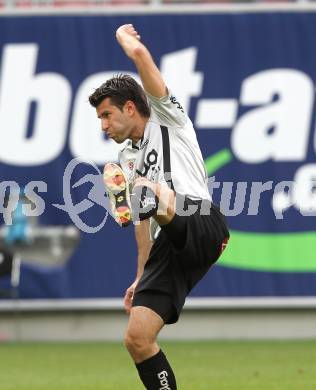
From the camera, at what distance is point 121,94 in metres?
7.06

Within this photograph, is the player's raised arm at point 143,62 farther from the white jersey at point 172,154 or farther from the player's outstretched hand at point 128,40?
the white jersey at point 172,154

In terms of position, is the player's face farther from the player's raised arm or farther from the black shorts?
the black shorts

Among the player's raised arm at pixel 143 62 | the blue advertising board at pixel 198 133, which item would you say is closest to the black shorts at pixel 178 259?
the player's raised arm at pixel 143 62

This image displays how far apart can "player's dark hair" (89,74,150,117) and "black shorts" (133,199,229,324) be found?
65 cm

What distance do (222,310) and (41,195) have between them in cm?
244

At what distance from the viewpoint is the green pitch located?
9.62 metres

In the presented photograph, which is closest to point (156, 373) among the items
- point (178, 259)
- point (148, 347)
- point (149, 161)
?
point (148, 347)

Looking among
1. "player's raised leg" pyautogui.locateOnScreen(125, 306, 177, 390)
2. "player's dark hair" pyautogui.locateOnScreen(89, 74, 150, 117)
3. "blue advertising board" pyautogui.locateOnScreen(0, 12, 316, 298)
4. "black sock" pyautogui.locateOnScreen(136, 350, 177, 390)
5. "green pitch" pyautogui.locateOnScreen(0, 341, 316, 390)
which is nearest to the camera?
"player's raised leg" pyautogui.locateOnScreen(125, 306, 177, 390)

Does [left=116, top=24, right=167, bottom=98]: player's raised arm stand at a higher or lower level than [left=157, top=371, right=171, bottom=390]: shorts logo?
higher

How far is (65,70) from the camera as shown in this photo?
13.7 m

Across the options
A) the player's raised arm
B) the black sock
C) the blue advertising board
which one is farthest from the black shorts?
the blue advertising board

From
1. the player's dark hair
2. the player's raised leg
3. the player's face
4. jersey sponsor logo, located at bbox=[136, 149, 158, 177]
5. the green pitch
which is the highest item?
the player's dark hair

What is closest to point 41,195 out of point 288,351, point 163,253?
point 288,351

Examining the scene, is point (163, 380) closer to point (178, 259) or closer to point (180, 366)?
point (178, 259)
